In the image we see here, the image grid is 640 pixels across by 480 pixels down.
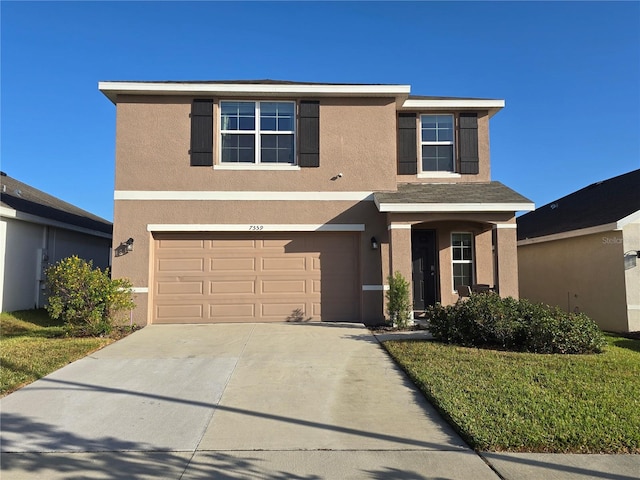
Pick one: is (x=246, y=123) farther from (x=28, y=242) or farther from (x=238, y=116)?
(x=28, y=242)

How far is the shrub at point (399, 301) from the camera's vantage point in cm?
1042

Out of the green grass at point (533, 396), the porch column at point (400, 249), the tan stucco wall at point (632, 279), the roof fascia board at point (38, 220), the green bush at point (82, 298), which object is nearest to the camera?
the green grass at point (533, 396)

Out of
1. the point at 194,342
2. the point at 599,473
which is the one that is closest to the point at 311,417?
the point at 599,473

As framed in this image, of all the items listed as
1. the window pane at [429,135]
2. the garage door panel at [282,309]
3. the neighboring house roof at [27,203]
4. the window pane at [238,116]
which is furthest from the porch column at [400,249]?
the neighboring house roof at [27,203]

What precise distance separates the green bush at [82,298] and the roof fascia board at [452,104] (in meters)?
8.55

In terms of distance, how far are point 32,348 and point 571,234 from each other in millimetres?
13621

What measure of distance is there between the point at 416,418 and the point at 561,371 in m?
2.76

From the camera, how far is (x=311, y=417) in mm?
5113

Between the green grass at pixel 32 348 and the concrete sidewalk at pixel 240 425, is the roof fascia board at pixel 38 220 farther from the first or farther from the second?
the concrete sidewalk at pixel 240 425

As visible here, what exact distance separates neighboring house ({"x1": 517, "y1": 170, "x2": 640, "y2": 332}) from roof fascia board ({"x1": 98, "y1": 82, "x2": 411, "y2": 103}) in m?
6.50

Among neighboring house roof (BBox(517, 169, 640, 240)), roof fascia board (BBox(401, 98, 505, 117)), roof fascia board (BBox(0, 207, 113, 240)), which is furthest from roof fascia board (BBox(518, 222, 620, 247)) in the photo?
roof fascia board (BBox(0, 207, 113, 240))

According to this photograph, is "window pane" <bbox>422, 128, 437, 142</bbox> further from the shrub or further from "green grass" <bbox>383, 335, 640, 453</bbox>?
"green grass" <bbox>383, 335, 640, 453</bbox>

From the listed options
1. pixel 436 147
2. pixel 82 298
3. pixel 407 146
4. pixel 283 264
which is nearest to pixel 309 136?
pixel 407 146

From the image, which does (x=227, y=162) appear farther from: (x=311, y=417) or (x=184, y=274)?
(x=311, y=417)
